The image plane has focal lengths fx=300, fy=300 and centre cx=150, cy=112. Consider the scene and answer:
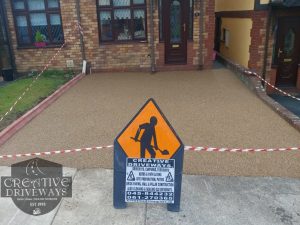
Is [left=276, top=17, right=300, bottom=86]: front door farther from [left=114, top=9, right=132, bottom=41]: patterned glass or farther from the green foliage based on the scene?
the green foliage

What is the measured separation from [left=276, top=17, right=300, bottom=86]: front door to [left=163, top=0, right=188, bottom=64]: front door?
363 centimetres

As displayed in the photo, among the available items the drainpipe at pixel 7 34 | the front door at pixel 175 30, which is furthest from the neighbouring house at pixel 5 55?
the front door at pixel 175 30

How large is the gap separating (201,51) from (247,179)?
763 centimetres

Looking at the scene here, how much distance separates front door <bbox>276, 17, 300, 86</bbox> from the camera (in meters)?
11.4

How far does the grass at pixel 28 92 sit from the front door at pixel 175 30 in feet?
12.9

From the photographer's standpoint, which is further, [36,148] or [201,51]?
[201,51]

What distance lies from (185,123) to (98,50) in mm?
6145

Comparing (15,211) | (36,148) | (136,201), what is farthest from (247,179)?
(36,148)

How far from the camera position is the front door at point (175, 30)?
36.8ft

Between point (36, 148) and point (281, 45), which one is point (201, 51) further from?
point (36, 148)

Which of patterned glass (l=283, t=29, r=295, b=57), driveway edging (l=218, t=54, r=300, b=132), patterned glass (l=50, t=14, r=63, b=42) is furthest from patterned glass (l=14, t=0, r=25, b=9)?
patterned glass (l=283, t=29, r=295, b=57)

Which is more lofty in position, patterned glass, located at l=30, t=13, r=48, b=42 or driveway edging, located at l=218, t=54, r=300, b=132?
patterned glass, located at l=30, t=13, r=48, b=42

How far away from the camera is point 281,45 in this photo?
11.7 metres

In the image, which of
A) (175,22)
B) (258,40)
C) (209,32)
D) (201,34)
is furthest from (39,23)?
(258,40)
